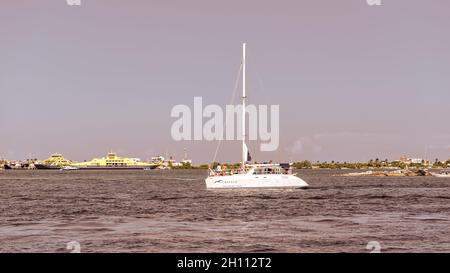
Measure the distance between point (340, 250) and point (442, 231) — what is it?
10284mm

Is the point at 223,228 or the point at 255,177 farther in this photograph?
the point at 255,177

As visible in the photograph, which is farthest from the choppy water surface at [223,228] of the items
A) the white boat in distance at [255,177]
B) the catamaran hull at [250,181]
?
the white boat in distance at [255,177]

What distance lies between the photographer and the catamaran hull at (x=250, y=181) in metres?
73.7

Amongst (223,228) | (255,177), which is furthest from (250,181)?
(223,228)

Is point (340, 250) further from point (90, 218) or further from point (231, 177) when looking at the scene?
point (231, 177)

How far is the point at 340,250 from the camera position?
25359 mm

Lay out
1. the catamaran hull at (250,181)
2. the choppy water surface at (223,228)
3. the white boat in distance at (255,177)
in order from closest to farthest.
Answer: the choppy water surface at (223,228), the catamaran hull at (250,181), the white boat in distance at (255,177)

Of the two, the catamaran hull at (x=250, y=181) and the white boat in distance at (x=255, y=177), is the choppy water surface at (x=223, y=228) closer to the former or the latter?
the catamaran hull at (x=250, y=181)

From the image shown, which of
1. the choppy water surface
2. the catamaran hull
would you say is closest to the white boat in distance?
the catamaran hull

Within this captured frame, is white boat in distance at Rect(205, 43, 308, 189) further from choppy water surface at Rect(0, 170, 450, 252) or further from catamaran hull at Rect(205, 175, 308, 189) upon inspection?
choppy water surface at Rect(0, 170, 450, 252)

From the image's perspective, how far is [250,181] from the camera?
74.0m

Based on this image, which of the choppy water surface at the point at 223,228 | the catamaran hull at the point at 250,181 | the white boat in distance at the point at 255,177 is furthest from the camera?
the white boat in distance at the point at 255,177

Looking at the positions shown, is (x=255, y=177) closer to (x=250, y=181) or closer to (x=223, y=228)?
(x=250, y=181)

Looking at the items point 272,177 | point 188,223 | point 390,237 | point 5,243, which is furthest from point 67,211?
point 272,177
